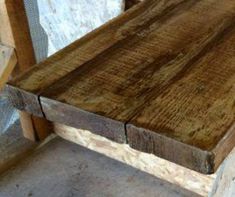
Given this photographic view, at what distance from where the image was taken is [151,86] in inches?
31.3

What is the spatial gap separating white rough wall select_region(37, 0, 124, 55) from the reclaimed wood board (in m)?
0.68

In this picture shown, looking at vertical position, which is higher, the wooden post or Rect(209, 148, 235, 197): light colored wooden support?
the wooden post

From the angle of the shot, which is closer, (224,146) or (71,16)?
(224,146)

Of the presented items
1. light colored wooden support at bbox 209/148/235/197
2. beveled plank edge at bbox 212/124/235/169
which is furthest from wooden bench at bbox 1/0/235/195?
light colored wooden support at bbox 209/148/235/197

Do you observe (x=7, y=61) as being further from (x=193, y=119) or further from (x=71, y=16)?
(x=193, y=119)

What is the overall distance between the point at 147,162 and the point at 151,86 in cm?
78

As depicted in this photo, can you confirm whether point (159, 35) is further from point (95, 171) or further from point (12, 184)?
point (12, 184)

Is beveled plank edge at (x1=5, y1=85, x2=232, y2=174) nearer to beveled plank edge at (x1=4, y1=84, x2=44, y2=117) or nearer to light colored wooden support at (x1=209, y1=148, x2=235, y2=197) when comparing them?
beveled plank edge at (x1=4, y1=84, x2=44, y2=117)

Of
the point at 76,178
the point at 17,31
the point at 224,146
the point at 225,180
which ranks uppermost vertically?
the point at 224,146

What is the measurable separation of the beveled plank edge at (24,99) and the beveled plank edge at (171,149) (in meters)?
0.20

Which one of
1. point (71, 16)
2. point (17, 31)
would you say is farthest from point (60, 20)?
point (17, 31)

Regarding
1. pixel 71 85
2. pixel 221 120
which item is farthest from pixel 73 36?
pixel 221 120

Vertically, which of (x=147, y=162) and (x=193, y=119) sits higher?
(x=193, y=119)

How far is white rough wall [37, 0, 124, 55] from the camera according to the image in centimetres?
174
